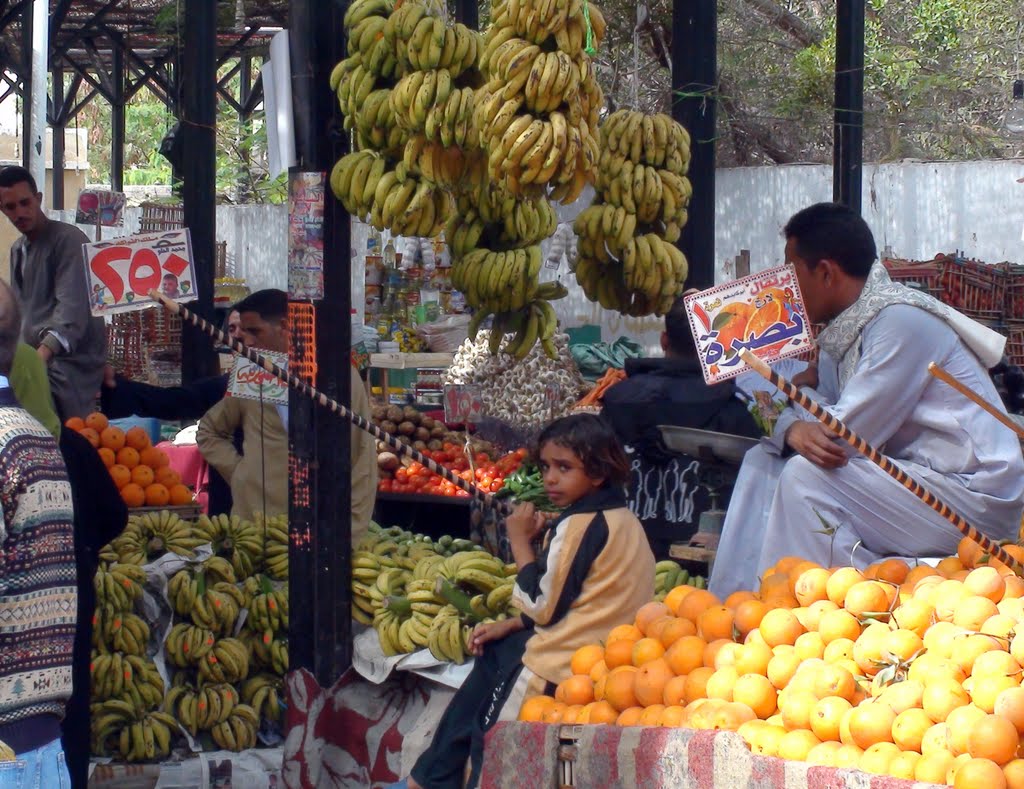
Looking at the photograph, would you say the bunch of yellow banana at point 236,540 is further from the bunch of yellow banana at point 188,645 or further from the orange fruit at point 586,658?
the orange fruit at point 586,658

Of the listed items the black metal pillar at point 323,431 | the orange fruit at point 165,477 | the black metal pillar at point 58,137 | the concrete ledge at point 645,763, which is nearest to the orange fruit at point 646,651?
the concrete ledge at point 645,763

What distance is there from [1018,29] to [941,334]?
1278 centimetres

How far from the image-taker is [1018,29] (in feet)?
48.3

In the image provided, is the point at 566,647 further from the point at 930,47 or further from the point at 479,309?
the point at 930,47

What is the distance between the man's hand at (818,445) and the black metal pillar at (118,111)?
15382 millimetres

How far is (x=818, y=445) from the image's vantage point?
3391mm

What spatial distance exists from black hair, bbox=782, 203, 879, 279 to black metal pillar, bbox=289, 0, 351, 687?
1.38 metres

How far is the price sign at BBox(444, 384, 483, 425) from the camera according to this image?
7770 mm

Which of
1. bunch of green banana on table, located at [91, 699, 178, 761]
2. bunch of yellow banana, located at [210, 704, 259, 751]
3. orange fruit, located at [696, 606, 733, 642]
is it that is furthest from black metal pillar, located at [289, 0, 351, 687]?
orange fruit, located at [696, 606, 733, 642]

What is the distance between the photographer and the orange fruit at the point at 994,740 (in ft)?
7.11

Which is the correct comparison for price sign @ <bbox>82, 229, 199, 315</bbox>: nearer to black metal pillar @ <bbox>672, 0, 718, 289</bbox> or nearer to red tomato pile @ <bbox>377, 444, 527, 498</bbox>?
black metal pillar @ <bbox>672, 0, 718, 289</bbox>

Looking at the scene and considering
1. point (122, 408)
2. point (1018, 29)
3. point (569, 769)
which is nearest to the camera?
point (569, 769)

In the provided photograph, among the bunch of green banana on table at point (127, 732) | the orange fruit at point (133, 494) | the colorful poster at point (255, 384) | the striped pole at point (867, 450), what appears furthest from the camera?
the orange fruit at point (133, 494)

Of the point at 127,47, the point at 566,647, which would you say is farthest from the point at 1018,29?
the point at 566,647
